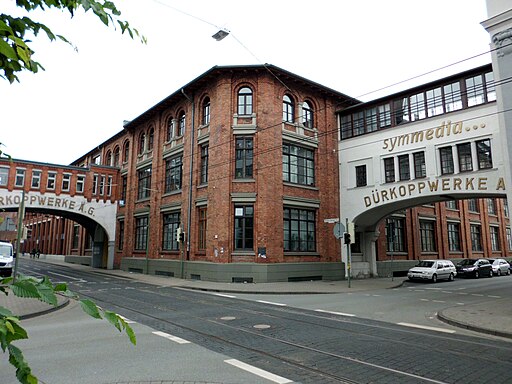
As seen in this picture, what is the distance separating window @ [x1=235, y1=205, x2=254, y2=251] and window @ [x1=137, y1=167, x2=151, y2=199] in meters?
11.8

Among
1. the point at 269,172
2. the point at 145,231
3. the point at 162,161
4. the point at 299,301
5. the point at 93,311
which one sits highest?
the point at 162,161

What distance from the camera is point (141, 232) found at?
31969mm

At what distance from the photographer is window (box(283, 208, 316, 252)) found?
23.7 m

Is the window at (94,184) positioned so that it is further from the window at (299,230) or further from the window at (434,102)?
the window at (434,102)

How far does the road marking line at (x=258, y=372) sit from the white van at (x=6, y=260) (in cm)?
2085

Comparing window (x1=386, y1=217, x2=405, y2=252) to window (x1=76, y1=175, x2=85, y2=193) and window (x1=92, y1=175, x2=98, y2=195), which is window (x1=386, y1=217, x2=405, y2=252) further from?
A: window (x1=76, y1=175, x2=85, y2=193)

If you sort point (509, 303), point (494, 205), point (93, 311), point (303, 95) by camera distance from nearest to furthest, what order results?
1. point (93, 311)
2. point (509, 303)
3. point (303, 95)
4. point (494, 205)

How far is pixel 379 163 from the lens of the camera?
23.6 meters

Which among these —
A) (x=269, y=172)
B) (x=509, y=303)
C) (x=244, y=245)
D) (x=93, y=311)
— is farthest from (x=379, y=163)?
(x=93, y=311)

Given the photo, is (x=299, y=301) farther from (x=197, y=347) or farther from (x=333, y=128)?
(x=333, y=128)

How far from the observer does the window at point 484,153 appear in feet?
61.4

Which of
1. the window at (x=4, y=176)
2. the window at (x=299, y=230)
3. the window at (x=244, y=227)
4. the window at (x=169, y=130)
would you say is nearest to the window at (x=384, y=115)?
the window at (x=299, y=230)

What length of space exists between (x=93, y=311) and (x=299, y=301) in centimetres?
1409

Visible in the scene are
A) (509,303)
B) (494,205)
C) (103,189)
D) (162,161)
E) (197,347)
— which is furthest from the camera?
(494,205)
